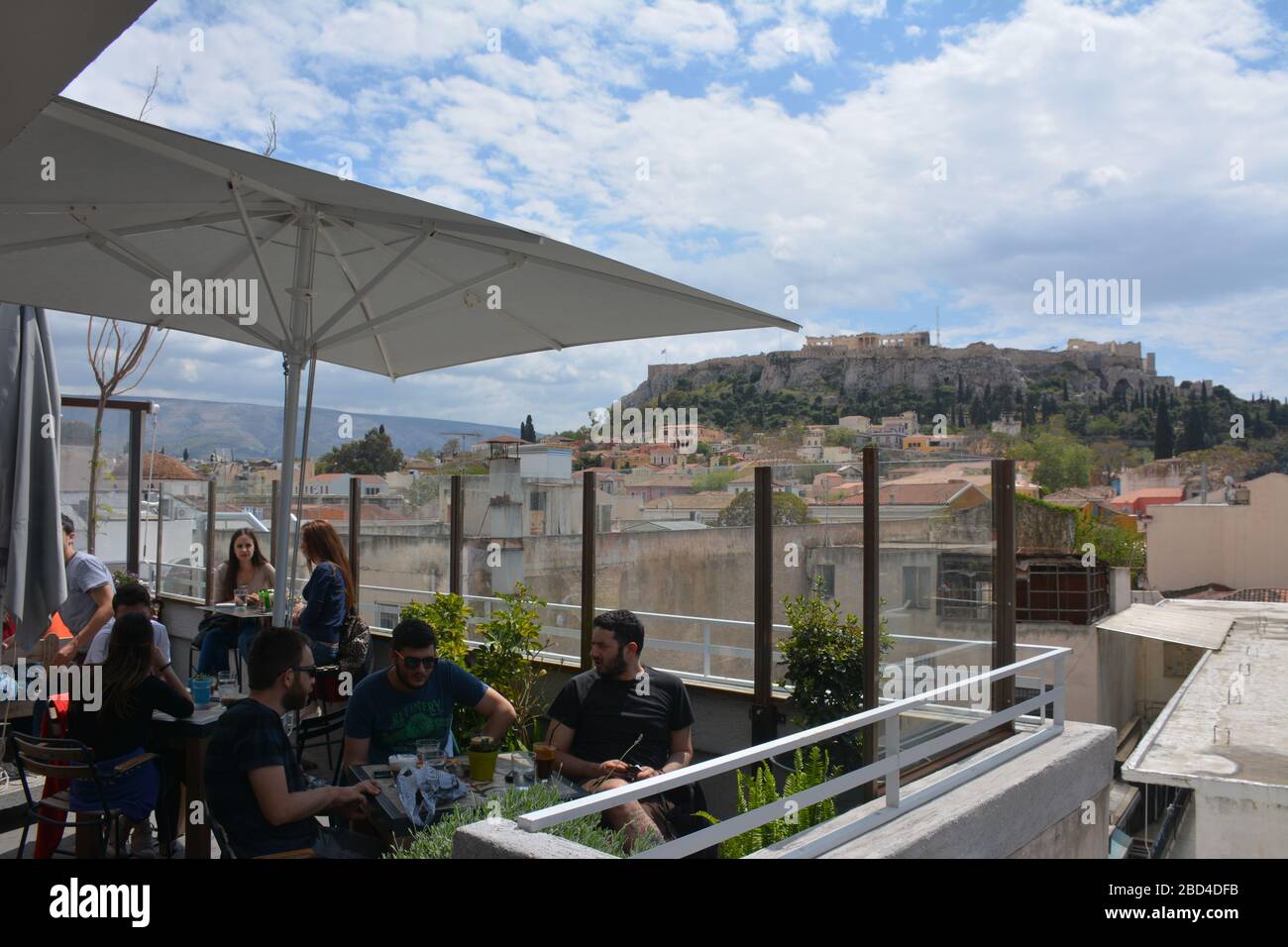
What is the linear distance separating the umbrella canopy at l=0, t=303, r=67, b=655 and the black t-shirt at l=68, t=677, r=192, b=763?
156 centimetres

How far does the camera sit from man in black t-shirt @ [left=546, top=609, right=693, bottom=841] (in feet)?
12.6

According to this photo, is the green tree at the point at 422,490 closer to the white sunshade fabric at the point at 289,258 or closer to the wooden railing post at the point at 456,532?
the wooden railing post at the point at 456,532

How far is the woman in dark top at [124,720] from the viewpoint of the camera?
3637mm

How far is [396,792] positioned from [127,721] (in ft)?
4.56

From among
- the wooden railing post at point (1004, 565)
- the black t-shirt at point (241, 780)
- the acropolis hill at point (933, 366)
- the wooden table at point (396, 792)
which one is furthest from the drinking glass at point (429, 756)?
the acropolis hill at point (933, 366)

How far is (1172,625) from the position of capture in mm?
24641

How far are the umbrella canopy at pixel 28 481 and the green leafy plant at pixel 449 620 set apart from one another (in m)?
1.95

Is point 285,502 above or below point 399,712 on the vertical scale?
above

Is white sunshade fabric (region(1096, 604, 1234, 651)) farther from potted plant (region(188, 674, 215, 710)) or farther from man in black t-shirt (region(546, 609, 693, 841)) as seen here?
potted plant (region(188, 674, 215, 710))

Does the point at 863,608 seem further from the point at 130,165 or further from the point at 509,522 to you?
the point at 509,522

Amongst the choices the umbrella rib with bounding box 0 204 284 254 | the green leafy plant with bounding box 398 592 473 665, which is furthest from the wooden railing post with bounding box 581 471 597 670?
the umbrella rib with bounding box 0 204 284 254

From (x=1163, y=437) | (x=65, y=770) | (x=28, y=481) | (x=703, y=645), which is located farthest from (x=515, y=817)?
(x=1163, y=437)

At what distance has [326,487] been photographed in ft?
27.3

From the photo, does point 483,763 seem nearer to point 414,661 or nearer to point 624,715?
point 414,661
